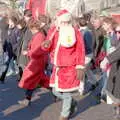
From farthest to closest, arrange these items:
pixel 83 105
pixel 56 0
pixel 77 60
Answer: pixel 56 0, pixel 83 105, pixel 77 60

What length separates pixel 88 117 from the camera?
8055 millimetres

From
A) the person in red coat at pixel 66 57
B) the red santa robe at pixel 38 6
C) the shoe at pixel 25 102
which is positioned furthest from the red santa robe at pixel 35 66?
the red santa robe at pixel 38 6

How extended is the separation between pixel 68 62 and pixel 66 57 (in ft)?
0.26

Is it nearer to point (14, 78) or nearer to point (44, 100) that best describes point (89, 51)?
point (44, 100)

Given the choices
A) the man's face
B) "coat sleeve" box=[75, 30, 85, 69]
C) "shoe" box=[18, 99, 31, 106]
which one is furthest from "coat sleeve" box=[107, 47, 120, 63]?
the man's face

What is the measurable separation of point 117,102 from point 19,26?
372cm

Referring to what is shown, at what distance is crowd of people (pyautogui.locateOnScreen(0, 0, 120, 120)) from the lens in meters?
7.38

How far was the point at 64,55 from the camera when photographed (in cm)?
741

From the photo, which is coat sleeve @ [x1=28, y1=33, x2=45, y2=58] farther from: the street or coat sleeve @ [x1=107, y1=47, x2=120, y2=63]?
coat sleeve @ [x1=107, y1=47, x2=120, y2=63]

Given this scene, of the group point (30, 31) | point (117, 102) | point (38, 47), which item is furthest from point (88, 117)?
point (30, 31)

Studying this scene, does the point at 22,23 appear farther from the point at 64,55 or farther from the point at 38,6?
the point at 64,55

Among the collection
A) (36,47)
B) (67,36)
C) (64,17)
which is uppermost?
(64,17)

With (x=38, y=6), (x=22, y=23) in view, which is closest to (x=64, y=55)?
(x=22, y=23)

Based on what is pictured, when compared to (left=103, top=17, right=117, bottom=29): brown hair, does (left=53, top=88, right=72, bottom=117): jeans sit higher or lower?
lower
